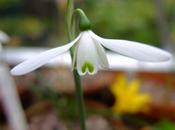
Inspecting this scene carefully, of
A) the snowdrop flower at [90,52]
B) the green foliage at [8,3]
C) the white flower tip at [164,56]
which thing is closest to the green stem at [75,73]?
the snowdrop flower at [90,52]

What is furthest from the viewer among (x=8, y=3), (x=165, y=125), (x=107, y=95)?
(x=8, y=3)

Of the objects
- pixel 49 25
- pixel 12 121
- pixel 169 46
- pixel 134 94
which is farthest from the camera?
pixel 49 25

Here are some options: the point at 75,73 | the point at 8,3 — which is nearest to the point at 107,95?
the point at 75,73

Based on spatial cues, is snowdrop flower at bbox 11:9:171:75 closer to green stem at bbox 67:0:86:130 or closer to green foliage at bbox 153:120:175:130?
green stem at bbox 67:0:86:130

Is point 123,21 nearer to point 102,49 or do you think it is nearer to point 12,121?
point 12,121

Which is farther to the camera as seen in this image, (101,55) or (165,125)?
(165,125)

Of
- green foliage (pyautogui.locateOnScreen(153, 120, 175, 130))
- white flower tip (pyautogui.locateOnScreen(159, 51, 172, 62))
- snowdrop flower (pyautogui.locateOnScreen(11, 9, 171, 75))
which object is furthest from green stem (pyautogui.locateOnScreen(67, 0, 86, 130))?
green foliage (pyautogui.locateOnScreen(153, 120, 175, 130))

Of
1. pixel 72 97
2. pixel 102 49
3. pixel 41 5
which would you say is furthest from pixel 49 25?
pixel 102 49

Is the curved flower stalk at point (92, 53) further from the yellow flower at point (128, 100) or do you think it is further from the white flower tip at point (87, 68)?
the yellow flower at point (128, 100)

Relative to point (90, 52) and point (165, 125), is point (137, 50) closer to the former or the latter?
point (90, 52)
